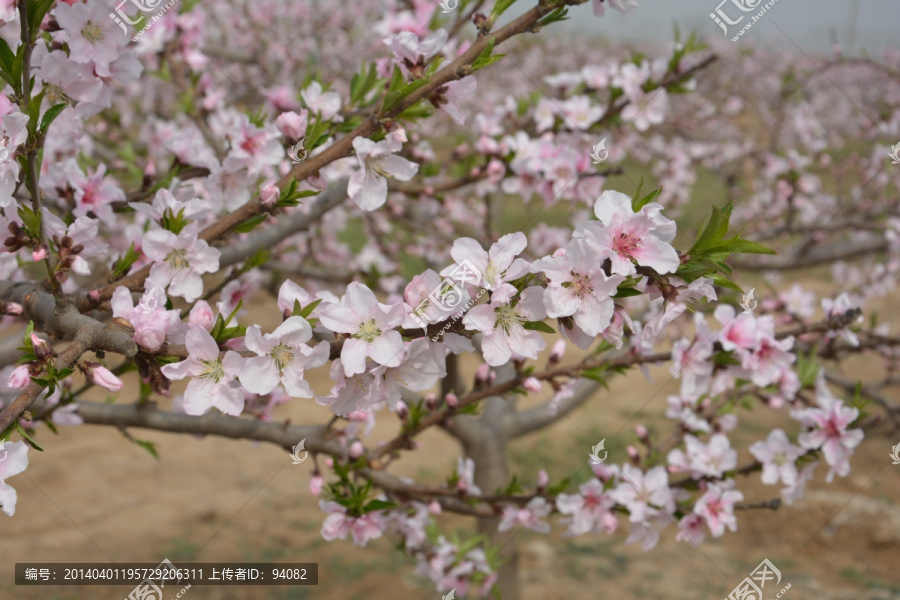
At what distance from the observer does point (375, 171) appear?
1434mm

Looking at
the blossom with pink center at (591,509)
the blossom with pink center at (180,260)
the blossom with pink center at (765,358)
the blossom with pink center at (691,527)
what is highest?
the blossom with pink center at (180,260)

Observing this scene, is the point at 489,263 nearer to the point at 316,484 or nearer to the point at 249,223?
the point at 249,223

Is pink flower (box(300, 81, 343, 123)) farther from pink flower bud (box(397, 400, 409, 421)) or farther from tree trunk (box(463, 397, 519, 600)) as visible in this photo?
tree trunk (box(463, 397, 519, 600))

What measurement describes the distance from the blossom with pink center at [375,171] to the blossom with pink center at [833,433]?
5.37 feet

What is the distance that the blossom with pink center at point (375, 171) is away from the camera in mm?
1380

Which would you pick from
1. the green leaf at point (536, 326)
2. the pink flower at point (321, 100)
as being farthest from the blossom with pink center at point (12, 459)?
the pink flower at point (321, 100)

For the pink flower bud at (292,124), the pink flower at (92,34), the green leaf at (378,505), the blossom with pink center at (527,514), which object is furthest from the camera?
the blossom with pink center at (527,514)

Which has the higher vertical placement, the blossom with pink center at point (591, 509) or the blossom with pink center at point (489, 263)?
the blossom with pink center at point (489, 263)

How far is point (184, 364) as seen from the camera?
1083 mm

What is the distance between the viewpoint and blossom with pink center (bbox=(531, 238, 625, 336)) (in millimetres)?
1008

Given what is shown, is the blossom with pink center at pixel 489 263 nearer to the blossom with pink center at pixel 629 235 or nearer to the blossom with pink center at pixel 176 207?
the blossom with pink center at pixel 629 235

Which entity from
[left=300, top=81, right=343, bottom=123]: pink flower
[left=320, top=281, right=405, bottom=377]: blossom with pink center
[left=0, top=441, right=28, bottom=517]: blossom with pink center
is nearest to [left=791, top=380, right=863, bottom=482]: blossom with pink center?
[left=320, top=281, right=405, bottom=377]: blossom with pink center

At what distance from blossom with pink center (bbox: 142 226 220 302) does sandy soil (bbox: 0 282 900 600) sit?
3.36 meters

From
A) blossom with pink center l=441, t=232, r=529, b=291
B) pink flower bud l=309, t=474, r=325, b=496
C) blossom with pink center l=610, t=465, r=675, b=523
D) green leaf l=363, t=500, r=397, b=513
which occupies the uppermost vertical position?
blossom with pink center l=441, t=232, r=529, b=291
